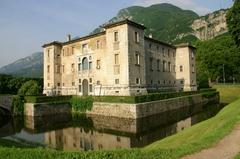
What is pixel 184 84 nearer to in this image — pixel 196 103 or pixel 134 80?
pixel 196 103

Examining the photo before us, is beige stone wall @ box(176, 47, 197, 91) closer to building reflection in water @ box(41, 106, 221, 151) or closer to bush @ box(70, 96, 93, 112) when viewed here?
building reflection in water @ box(41, 106, 221, 151)

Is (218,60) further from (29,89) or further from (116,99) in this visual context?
(29,89)

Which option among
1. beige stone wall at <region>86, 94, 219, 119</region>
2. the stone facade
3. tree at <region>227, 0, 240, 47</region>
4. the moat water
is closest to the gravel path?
the moat water

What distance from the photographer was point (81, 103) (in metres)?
36.1

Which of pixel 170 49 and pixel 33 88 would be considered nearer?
pixel 33 88

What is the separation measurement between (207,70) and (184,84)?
2451 centimetres

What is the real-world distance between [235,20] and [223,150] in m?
27.8

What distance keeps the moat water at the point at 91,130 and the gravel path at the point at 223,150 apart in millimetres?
9608

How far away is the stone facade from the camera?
124 ft

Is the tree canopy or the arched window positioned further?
the tree canopy

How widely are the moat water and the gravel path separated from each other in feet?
31.5

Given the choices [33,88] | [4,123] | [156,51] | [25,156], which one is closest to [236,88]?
[156,51]

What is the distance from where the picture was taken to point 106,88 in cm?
4072

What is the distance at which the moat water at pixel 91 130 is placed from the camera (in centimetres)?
2166
